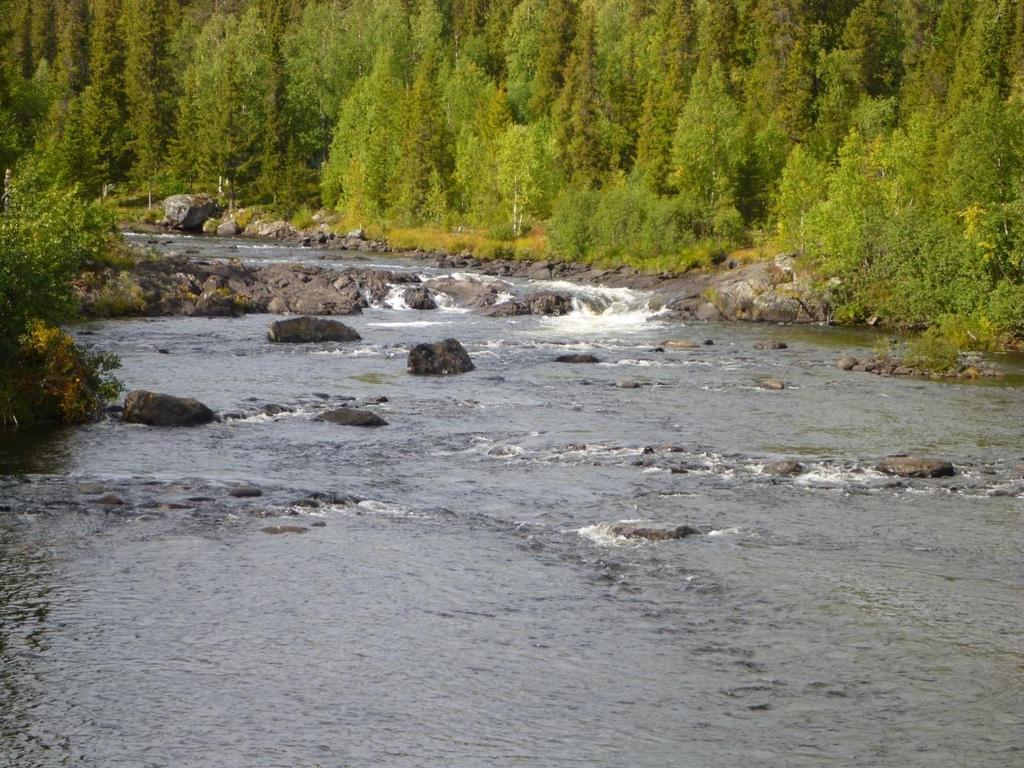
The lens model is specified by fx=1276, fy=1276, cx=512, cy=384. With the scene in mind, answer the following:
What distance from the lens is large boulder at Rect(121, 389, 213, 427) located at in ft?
124

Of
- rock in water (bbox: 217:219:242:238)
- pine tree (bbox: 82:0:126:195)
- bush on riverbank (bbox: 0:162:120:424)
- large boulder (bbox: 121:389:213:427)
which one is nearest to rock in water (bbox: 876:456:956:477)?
large boulder (bbox: 121:389:213:427)

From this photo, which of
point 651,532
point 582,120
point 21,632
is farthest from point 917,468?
point 582,120

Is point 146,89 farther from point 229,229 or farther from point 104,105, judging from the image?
point 229,229

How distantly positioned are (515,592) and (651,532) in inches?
171

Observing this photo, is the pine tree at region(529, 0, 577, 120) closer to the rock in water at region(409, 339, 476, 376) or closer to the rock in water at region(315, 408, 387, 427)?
the rock in water at region(409, 339, 476, 376)

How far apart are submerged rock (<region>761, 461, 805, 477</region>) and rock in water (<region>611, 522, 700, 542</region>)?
616 cm

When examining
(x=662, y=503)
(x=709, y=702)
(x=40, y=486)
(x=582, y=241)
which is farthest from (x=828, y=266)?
(x=709, y=702)

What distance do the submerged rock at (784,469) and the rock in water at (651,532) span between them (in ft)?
Answer: 20.2

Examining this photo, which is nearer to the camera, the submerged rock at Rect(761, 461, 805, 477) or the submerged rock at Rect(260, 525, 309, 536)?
the submerged rock at Rect(260, 525, 309, 536)

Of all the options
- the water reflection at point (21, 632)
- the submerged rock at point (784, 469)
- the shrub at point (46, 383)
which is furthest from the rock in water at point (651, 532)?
the shrub at point (46, 383)

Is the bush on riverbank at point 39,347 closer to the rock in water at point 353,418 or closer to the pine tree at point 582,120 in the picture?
the rock in water at point 353,418

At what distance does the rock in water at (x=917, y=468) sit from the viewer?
32.8 m

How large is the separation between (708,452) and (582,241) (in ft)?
200

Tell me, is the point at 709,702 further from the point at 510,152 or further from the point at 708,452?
the point at 510,152
